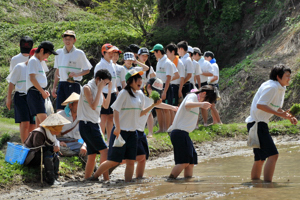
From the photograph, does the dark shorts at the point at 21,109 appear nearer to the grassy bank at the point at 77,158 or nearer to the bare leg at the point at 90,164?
the grassy bank at the point at 77,158

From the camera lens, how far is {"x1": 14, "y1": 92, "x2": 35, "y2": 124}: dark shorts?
8.55 meters

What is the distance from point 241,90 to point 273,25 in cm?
430

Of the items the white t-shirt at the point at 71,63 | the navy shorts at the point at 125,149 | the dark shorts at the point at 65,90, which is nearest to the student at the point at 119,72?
the white t-shirt at the point at 71,63

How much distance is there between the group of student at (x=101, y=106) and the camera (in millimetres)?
6957

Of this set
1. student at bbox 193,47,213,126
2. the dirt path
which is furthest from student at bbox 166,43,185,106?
the dirt path

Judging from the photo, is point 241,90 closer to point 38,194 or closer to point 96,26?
point 96,26

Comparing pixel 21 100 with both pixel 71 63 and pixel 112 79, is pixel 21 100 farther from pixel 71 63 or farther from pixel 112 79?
pixel 112 79

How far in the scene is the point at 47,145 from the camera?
7.20 m

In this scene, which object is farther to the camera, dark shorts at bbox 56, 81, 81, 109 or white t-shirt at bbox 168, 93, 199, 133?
dark shorts at bbox 56, 81, 81, 109

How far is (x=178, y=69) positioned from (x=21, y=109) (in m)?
4.59

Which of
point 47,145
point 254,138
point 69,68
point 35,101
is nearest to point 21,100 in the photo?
point 35,101

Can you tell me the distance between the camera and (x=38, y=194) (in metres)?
6.34

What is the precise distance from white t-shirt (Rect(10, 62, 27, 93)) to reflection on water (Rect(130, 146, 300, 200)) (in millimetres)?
3091

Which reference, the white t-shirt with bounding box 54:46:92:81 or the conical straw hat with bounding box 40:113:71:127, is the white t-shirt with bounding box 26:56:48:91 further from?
the conical straw hat with bounding box 40:113:71:127
